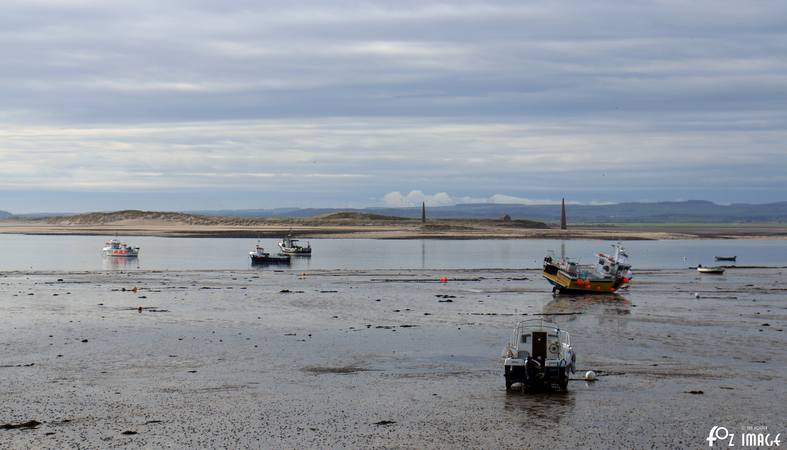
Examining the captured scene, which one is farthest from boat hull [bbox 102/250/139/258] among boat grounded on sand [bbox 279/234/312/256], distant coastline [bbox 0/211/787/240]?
distant coastline [bbox 0/211/787/240]

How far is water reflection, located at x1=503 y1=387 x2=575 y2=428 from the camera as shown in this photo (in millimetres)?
23172

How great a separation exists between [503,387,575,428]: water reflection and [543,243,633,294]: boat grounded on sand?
30.2m

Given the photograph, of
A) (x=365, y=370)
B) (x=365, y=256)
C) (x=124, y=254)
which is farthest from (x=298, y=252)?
(x=365, y=370)

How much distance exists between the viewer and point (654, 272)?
75562 millimetres

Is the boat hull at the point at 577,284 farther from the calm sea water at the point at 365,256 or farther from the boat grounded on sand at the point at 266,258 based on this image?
the boat grounded on sand at the point at 266,258

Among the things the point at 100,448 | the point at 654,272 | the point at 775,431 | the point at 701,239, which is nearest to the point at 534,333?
the point at 775,431

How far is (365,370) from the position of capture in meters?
29.2

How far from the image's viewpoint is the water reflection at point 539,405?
23172mm

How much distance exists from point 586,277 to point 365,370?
3076 cm

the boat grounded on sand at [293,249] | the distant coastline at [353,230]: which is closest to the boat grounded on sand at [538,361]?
the boat grounded on sand at [293,249]

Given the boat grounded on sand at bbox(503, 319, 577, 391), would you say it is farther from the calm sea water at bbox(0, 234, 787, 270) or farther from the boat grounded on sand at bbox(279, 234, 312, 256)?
the boat grounded on sand at bbox(279, 234, 312, 256)

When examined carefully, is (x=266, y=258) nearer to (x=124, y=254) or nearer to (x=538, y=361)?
(x=124, y=254)

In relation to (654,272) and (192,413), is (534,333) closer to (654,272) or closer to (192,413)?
(192,413)

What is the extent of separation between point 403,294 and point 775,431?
32.9m
